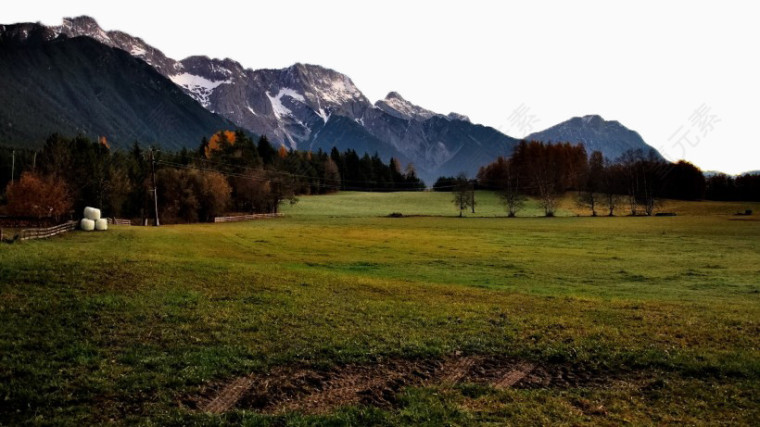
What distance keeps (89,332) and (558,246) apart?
52.6m

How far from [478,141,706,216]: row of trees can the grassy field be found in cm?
9168

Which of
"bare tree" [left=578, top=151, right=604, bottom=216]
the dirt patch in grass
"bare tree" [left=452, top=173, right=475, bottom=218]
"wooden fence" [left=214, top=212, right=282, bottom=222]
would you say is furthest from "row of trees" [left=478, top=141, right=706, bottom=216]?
the dirt patch in grass

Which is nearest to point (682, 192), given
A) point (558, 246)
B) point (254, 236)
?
point (558, 246)

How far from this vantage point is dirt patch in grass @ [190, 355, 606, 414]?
1208 centimetres

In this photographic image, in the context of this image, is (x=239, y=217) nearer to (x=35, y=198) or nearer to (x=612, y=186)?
(x=35, y=198)

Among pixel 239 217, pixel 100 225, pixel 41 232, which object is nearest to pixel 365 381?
pixel 41 232

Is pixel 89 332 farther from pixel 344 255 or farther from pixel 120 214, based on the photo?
pixel 120 214

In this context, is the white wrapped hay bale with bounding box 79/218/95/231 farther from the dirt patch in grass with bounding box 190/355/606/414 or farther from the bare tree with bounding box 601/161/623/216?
the bare tree with bounding box 601/161/623/216

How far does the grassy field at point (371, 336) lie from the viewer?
1162 cm

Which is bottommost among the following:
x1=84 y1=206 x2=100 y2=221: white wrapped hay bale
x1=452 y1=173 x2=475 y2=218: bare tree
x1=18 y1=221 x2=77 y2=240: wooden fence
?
x1=18 y1=221 x2=77 y2=240: wooden fence

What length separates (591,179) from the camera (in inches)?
5261

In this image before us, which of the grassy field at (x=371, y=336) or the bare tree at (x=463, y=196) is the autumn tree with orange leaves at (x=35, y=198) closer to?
the grassy field at (x=371, y=336)

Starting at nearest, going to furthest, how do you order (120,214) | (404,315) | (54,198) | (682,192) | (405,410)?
(405,410) < (404,315) < (54,198) < (120,214) < (682,192)

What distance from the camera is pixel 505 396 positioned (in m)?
12.6
